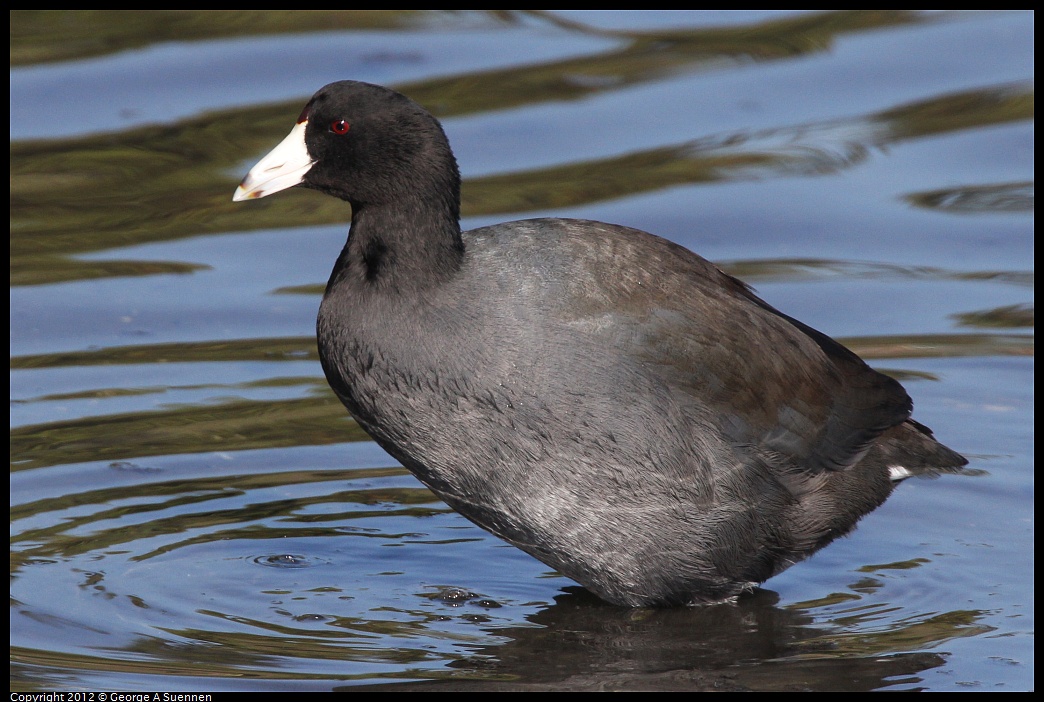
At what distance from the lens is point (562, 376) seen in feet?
14.6

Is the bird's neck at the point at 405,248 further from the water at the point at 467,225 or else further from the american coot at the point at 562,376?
the water at the point at 467,225

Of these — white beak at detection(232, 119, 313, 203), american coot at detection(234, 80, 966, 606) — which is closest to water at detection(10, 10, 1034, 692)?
american coot at detection(234, 80, 966, 606)

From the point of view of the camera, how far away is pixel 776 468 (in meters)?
4.81

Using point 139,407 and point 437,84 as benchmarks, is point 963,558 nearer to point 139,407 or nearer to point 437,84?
point 139,407

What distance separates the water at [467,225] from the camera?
4496mm

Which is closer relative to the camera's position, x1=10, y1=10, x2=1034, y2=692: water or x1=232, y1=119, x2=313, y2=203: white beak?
x1=10, y1=10, x2=1034, y2=692: water

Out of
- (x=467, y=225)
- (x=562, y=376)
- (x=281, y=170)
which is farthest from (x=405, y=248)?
(x=467, y=225)

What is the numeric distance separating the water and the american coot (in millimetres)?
275

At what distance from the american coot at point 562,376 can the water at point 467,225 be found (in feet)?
0.90

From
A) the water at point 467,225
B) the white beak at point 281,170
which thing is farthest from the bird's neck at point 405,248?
the water at point 467,225

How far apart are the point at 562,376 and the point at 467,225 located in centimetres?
332

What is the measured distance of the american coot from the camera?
4.46 metres

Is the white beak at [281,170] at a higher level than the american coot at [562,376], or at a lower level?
higher

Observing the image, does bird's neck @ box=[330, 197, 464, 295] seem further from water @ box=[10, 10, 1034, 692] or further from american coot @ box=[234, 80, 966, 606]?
water @ box=[10, 10, 1034, 692]
